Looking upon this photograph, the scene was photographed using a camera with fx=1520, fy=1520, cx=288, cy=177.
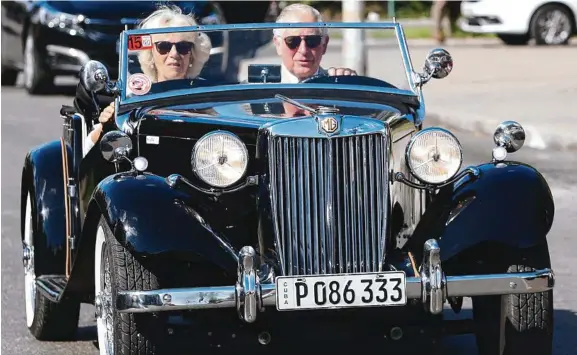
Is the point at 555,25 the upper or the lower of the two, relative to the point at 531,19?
lower

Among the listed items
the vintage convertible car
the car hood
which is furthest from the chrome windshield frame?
the car hood

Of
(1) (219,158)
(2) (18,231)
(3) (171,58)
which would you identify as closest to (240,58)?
(3) (171,58)

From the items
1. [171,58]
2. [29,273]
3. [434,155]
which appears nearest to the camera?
[434,155]

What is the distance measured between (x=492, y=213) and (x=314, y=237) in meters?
0.72

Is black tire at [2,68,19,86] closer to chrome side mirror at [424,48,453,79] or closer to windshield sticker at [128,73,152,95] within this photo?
windshield sticker at [128,73,152,95]

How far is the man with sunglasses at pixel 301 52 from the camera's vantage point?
7.03m

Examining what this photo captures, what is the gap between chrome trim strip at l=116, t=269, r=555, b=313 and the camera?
557 centimetres

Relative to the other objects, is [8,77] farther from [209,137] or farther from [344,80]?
[209,137]

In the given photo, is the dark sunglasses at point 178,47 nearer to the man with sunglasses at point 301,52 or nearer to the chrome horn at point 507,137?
the man with sunglasses at point 301,52

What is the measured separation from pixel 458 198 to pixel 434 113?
10435 millimetres

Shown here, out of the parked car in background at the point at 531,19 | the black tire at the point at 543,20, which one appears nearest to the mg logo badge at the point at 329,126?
the parked car in background at the point at 531,19

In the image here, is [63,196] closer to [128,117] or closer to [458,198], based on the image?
[128,117]

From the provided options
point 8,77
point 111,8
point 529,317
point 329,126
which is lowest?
point 529,317

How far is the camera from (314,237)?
19.2 ft
